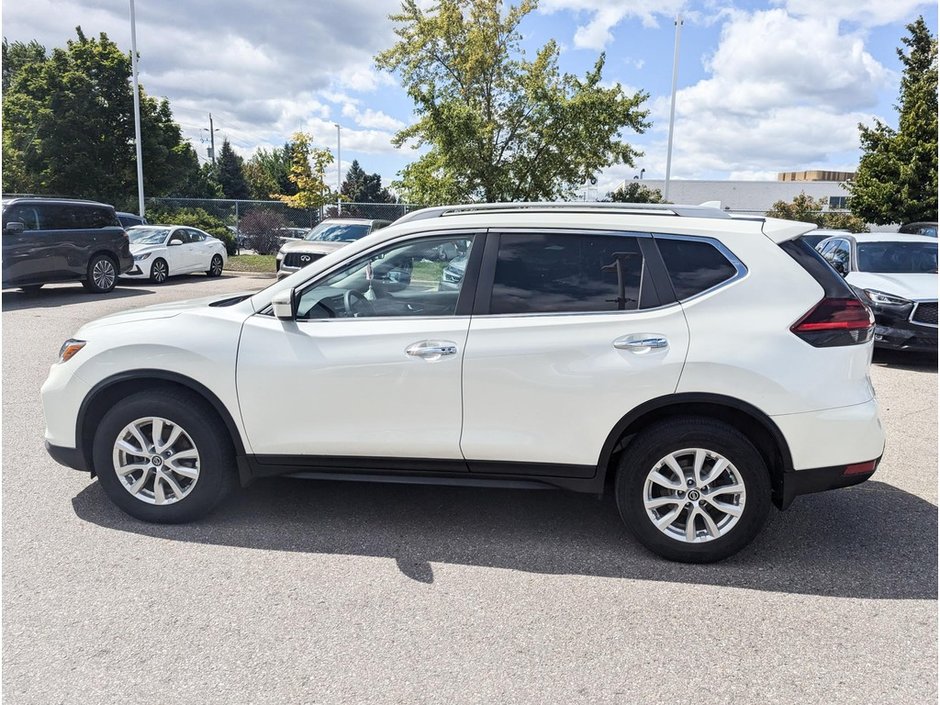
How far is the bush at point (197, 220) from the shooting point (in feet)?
85.3

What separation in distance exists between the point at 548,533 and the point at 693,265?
66.8 inches

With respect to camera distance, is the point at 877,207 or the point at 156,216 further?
the point at 156,216

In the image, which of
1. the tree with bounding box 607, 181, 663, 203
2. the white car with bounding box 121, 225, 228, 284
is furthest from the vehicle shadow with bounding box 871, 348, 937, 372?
the tree with bounding box 607, 181, 663, 203

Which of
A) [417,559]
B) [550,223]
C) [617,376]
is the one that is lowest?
[417,559]

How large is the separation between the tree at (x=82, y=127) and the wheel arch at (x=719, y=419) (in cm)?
3090

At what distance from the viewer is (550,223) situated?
12.4 feet

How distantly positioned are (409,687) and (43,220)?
1373cm

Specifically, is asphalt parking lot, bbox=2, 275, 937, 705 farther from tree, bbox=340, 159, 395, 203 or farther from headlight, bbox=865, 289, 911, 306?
tree, bbox=340, 159, 395, 203

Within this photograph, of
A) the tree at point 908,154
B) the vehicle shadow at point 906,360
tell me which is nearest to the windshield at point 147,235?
the vehicle shadow at point 906,360

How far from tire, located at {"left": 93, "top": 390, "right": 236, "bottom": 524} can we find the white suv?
0.5 inches

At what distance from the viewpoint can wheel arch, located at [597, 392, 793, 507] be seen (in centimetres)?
347

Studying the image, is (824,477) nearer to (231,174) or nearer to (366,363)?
(366,363)

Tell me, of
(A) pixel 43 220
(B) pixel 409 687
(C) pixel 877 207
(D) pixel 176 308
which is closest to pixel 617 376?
(B) pixel 409 687

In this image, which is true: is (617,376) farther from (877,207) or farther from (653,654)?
(877,207)
